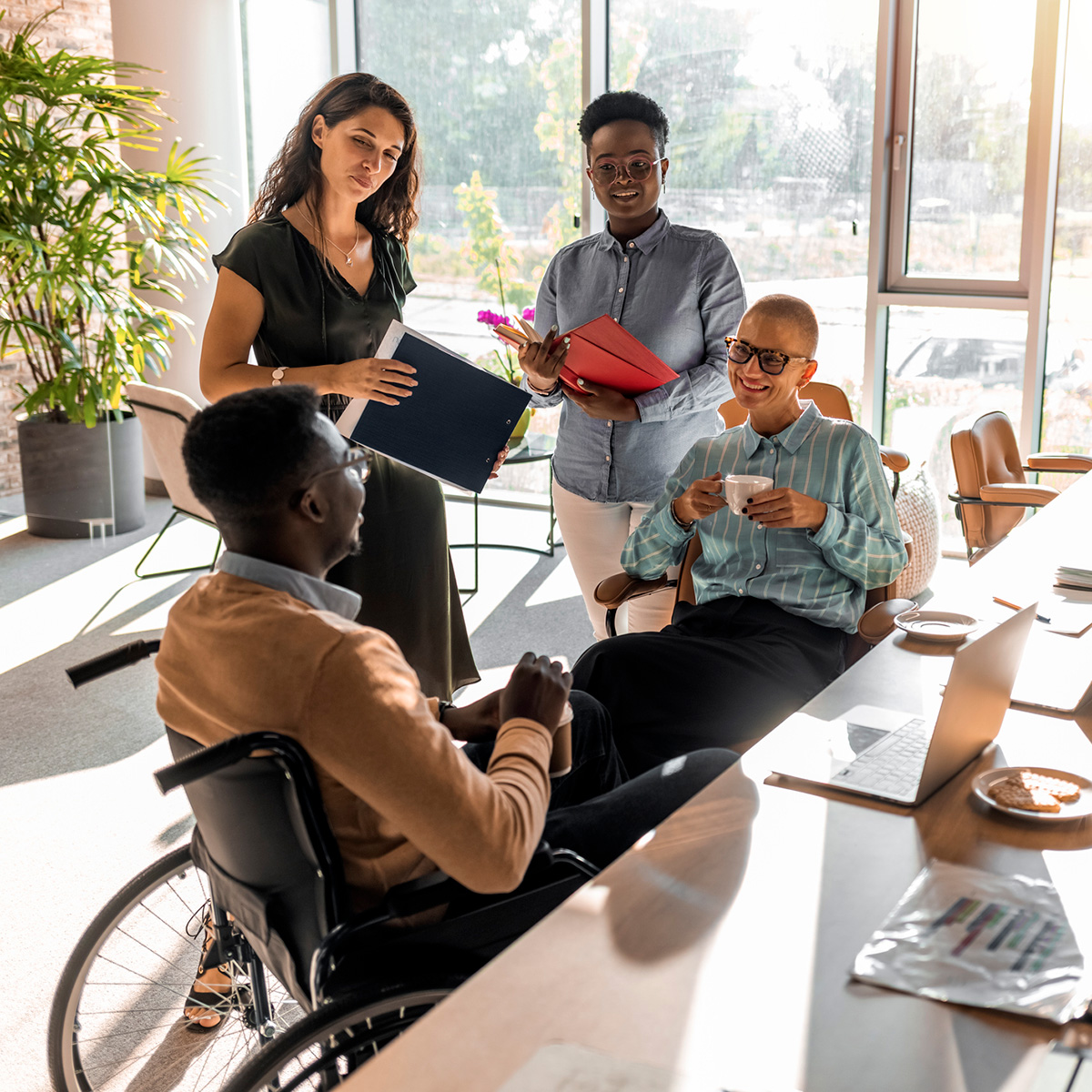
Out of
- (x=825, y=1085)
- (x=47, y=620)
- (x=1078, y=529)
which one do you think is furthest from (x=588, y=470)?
(x=47, y=620)

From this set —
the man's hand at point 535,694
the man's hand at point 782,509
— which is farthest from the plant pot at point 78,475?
the man's hand at point 535,694

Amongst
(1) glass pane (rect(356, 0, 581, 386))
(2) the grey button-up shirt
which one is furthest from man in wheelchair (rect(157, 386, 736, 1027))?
(1) glass pane (rect(356, 0, 581, 386))

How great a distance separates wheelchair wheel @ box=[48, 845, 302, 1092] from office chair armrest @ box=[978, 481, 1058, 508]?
279cm

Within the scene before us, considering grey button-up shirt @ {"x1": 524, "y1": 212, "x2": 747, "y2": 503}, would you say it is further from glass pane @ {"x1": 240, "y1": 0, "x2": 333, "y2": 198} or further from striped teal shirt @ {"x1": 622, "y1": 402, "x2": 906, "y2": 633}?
glass pane @ {"x1": 240, "y1": 0, "x2": 333, "y2": 198}

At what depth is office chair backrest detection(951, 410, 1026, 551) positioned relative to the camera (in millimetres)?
3969

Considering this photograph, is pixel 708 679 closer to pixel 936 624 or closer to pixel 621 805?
pixel 936 624

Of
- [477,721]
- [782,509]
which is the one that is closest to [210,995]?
[477,721]

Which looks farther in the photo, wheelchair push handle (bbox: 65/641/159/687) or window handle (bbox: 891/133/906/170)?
window handle (bbox: 891/133/906/170)

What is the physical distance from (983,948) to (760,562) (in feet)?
4.59

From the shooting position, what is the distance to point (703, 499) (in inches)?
92.5

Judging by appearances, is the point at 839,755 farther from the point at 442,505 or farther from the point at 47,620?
the point at 47,620

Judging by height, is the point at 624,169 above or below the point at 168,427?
above

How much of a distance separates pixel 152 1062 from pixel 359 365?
52.8 inches

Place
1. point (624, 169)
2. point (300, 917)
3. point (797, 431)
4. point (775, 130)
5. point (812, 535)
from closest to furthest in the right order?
point (300, 917)
point (812, 535)
point (797, 431)
point (624, 169)
point (775, 130)
